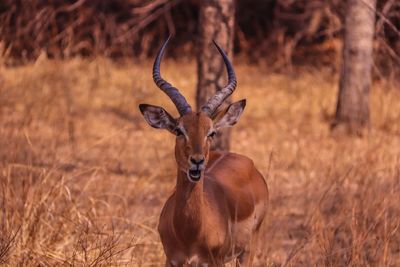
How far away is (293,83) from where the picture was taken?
46.5 feet

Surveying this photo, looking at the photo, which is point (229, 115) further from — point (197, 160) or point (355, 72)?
point (355, 72)

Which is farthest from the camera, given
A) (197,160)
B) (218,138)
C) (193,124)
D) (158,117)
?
(218,138)

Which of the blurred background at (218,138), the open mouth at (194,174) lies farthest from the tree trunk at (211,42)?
the open mouth at (194,174)

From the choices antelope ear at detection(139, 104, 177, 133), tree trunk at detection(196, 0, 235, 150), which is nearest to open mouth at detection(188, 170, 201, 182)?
antelope ear at detection(139, 104, 177, 133)

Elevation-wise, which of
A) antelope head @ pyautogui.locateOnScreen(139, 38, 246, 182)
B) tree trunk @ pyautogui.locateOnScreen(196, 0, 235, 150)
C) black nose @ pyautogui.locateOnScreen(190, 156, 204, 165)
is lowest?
black nose @ pyautogui.locateOnScreen(190, 156, 204, 165)

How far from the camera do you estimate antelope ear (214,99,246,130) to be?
5262 mm

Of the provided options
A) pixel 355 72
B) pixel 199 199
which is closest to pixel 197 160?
pixel 199 199

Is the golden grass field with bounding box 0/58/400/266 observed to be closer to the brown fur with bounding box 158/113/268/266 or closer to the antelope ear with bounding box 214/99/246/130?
the brown fur with bounding box 158/113/268/266

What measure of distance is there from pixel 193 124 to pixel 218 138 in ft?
10.00

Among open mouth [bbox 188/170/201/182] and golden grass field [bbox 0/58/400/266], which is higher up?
open mouth [bbox 188/170/201/182]

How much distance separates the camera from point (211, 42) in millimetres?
7508

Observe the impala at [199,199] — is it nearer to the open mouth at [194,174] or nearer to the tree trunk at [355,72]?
the open mouth at [194,174]

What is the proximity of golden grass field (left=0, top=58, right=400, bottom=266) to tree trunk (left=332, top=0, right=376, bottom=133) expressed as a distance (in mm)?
297

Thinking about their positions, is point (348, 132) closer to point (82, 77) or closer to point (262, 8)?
point (82, 77)
